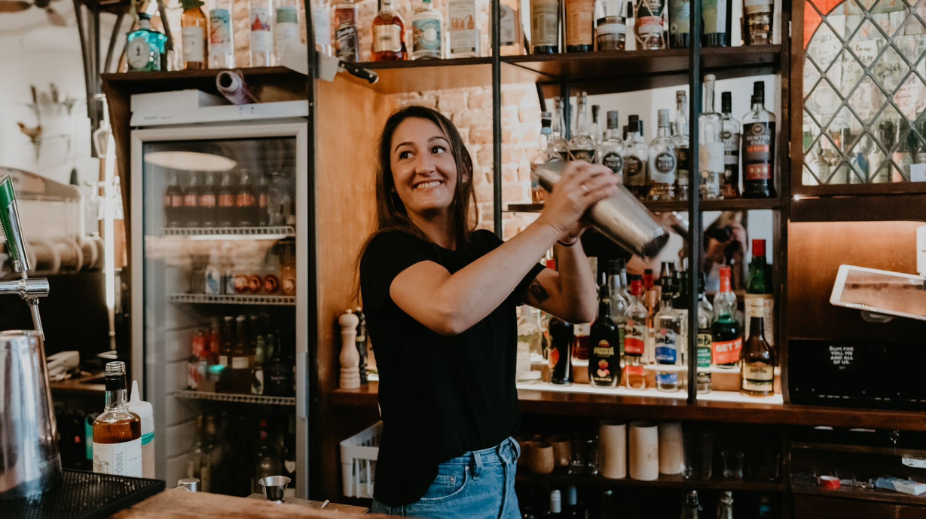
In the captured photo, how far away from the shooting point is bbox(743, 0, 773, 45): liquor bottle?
2240 mm

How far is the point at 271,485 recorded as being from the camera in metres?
1.39

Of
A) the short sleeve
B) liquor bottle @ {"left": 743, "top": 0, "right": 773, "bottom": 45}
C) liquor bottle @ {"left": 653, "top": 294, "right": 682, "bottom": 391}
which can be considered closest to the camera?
the short sleeve

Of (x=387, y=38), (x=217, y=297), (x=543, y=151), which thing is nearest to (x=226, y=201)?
(x=217, y=297)

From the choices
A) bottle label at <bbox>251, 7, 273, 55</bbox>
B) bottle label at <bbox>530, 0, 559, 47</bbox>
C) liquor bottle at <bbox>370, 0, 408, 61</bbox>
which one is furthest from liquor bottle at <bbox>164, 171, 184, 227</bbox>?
bottle label at <bbox>530, 0, 559, 47</bbox>

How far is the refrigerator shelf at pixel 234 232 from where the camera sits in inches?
106

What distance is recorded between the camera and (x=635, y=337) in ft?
7.80

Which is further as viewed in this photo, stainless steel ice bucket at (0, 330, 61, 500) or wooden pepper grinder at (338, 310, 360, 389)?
wooden pepper grinder at (338, 310, 360, 389)

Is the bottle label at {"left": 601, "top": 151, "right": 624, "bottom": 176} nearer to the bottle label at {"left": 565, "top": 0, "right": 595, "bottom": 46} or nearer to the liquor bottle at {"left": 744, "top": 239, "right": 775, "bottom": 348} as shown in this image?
the bottle label at {"left": 565, "top": 0, "right": 595, "bottom": 46}

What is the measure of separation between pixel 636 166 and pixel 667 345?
1.98 feet

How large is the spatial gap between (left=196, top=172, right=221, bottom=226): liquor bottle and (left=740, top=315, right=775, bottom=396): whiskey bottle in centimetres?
209

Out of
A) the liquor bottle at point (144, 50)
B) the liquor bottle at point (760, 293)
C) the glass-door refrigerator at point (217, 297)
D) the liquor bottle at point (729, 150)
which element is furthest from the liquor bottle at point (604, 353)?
the liquor bottle at point (144, 50)

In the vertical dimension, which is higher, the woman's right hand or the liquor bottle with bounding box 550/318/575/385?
the woman's right hand

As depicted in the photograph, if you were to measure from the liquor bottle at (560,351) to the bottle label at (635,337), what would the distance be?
0.20 m

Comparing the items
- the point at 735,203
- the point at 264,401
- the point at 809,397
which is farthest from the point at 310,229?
the point at 809,397
